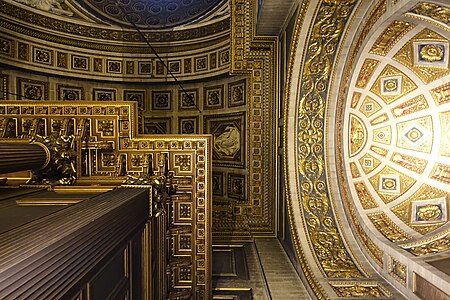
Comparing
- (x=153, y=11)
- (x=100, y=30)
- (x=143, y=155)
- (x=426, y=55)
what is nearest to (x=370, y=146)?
(x=426, y=55)

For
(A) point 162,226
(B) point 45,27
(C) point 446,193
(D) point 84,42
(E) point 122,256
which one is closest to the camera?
(E) point 122,256

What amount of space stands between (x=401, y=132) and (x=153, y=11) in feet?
26.2

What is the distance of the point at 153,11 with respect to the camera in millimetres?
9508

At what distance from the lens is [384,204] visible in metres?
6.54

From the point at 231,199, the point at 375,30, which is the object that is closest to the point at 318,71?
the point at 375,30

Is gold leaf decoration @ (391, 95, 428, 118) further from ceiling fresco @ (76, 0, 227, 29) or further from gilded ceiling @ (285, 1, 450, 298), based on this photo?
ceiling fresco @ (76, 0, 227, 29)

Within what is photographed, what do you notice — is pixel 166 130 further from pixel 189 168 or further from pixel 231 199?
pixel 189 168

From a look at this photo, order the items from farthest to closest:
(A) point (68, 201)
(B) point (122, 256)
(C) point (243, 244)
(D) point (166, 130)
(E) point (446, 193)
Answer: (D) point (166, 130), (C) point (243, 244), (E) point (446, 193), (A) point (68, 201), (B) point (122, 256)

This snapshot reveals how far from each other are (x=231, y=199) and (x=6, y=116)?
5.87 m

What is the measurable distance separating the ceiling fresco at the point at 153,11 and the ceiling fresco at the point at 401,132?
531 cm

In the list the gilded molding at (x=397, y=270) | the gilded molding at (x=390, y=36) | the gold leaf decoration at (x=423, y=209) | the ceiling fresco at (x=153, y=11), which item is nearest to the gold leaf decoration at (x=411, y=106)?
the gilded molding at (x=390, y=36)

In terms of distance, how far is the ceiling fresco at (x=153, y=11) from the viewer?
9.12 m

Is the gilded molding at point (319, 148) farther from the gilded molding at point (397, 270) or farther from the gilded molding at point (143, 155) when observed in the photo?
the gilded molding at point (143, 155)

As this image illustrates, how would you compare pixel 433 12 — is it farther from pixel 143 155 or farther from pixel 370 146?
pixel 143 155
